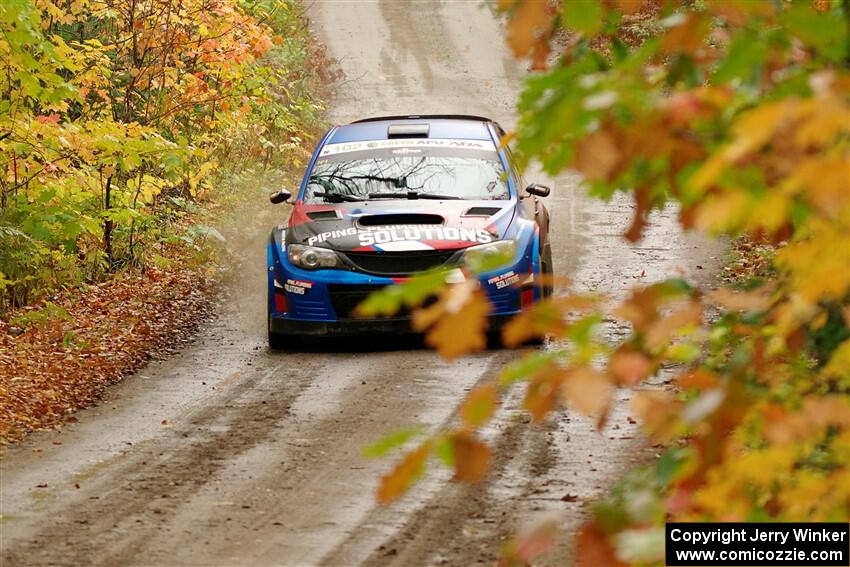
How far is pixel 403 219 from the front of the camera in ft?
34.9

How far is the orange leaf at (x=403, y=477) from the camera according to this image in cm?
223

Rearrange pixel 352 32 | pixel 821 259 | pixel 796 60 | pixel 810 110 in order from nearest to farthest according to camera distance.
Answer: pixel 810 110
pixel 821 259
pixel 796 60
pixel 352 32

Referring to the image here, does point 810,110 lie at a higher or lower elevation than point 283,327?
higher

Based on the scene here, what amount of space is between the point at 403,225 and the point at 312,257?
0.84 meters

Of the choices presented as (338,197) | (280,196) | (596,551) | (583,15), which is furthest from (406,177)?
(596,551)

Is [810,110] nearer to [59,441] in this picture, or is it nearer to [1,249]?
[59,441]

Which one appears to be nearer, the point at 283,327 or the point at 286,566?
the point at 286,566

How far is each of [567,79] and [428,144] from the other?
915cm

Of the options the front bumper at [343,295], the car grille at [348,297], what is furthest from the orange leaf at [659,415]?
the car grille at [348,297]

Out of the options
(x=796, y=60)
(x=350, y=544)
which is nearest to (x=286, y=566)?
(x=350, y=544)

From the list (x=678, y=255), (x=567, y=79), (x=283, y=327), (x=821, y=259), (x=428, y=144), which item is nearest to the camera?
(x=821, y=259)

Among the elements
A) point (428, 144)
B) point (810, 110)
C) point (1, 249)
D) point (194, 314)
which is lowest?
point (194, 314)

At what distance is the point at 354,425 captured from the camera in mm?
8492

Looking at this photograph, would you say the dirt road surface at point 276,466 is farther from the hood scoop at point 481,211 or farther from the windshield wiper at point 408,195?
the windshield wiper at point 408,195
